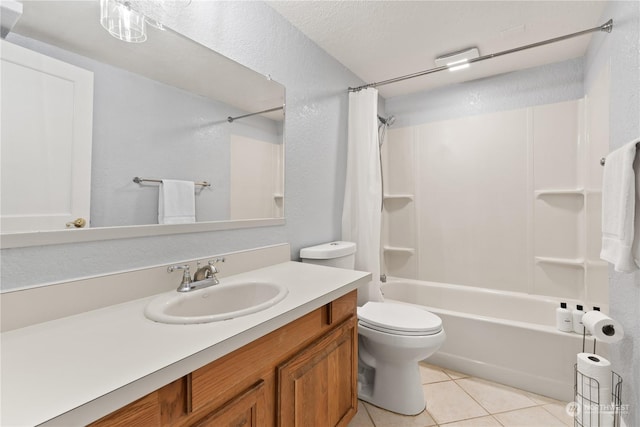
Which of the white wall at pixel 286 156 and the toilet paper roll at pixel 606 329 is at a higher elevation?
the white wall at pixel 286 156

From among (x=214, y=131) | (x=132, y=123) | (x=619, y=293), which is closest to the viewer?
(x=132, y=123)

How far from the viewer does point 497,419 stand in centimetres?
165

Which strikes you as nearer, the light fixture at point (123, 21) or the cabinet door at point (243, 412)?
the cabinet door at point (243, 412)

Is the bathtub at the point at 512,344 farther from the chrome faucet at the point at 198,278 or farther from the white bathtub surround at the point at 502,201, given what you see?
the chrome faucet at the point at 198,278

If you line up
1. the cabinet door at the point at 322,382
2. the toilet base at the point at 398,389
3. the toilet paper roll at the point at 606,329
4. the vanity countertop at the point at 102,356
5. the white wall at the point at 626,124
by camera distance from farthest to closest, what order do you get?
the toilet base at the point at 398,389, the toilet paper roll at the point at 606,329, the white wall at the point at 626,124, the cabinet door at the point at 322,382, the vanity countertop at the point at 102,356

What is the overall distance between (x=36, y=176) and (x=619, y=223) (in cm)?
209

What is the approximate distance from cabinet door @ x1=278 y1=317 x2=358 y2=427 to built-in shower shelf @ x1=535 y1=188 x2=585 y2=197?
2.03m

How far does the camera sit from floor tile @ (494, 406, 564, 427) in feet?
5.29

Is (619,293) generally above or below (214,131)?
below

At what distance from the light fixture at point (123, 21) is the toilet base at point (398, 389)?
2015 millimetres

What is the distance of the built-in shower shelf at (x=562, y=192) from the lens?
2.26m

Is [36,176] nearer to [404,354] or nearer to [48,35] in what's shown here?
[48,35]

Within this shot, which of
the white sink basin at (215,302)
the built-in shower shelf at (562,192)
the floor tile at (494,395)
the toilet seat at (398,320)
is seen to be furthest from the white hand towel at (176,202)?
the built-in shower shelf at (562,192)

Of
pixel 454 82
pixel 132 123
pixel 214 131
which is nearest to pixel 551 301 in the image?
pixel 454 82
